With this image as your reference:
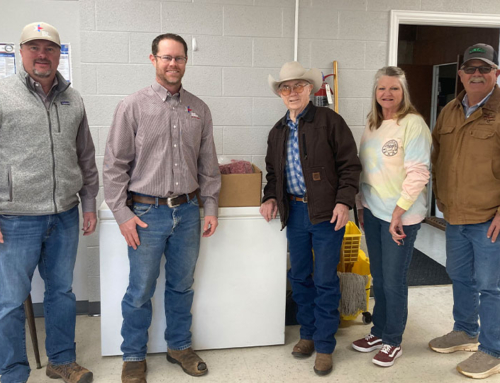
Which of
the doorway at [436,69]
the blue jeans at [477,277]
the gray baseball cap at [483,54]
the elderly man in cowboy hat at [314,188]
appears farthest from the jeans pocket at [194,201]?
the doorway at [436,69]

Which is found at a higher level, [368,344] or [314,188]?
[314,188]

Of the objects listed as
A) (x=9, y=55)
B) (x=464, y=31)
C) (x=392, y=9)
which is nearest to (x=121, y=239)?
(x=9, y=55)

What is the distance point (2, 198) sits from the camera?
2135 millimetres

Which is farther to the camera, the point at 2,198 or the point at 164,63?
the point at 164,63

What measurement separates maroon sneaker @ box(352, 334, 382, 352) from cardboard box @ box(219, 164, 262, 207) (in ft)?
3.42

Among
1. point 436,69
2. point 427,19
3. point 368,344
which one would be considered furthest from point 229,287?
point 436,69

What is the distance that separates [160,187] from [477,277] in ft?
5.72

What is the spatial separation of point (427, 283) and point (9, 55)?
3525 millimetres

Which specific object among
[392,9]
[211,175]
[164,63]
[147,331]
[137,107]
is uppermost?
[392,9]

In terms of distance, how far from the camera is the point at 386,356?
8.84ft

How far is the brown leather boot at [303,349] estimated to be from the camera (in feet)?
9.06

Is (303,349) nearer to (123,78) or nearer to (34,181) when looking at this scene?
(34,181)

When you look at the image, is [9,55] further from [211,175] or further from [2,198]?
[211,175]

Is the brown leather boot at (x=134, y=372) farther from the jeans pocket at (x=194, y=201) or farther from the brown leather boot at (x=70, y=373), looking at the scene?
the jeans pocket at (x=194, y=201)
